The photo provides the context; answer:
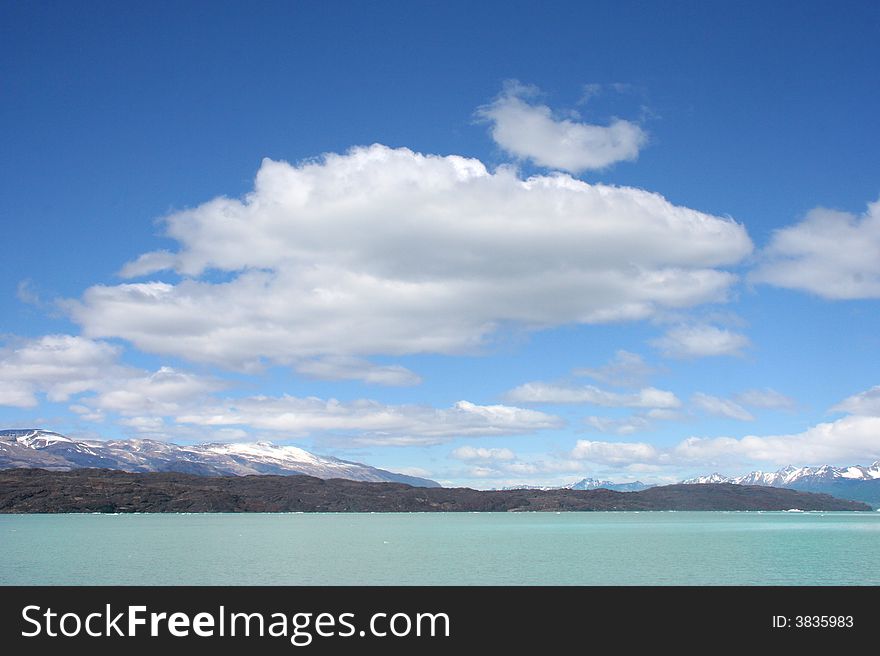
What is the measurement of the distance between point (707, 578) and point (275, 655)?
5889 centimetres

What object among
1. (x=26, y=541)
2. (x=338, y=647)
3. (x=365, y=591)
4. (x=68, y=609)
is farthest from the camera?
(x=26, y=541)

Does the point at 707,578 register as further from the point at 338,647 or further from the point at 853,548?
the point at 853,548

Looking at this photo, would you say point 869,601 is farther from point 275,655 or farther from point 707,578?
point 275,655

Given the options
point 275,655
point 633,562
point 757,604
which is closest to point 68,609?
point 275,655

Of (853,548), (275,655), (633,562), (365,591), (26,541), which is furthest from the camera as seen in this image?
(26,541)

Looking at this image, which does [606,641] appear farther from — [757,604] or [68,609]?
[68,609]

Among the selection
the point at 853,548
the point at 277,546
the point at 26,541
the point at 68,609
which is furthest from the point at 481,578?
the point at 26,541

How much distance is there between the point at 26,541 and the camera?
14800 centimetres

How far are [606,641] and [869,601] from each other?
31715mm

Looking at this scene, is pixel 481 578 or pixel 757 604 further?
pixel 481 578

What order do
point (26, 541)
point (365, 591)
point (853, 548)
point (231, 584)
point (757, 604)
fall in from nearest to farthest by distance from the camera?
point (757, 604), point (365, 591), point (231, 584), point (853, 548), point (26, 541)

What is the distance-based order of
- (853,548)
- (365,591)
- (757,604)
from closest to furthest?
(757,604) → (365,591) → (853,548)

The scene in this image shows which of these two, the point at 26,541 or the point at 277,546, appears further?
the point at 26,541

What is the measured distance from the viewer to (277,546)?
135m
